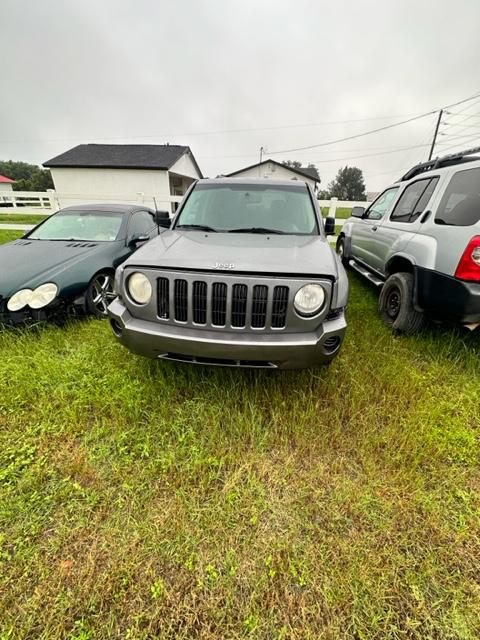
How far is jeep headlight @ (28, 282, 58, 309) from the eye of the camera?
3160mm

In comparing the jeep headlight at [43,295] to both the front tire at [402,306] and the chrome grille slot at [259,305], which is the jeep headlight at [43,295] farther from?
the front tire at [402,306]

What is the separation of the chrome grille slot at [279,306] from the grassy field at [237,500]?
80 centimetres

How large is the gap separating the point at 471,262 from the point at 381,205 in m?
3.14

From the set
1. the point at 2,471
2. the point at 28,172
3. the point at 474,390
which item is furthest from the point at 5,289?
the point at 28,172

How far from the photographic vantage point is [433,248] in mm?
2883

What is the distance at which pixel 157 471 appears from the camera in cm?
191

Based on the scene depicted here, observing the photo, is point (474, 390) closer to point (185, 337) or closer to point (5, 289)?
point (185, 337)

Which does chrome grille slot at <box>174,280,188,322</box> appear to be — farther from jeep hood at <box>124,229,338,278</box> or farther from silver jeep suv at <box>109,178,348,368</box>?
jeep hood at <box>124,229,338,278</box>

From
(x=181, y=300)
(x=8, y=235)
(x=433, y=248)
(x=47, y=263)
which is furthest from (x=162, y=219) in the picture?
(x=8, y=235)

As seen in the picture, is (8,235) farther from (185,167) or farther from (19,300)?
(185,167)

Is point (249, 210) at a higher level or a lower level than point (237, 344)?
higher

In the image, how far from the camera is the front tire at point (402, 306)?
3.27m

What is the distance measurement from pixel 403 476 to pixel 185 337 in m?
1.71

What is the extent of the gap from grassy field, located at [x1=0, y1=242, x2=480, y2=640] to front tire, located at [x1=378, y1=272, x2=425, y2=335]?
1.85 ft
